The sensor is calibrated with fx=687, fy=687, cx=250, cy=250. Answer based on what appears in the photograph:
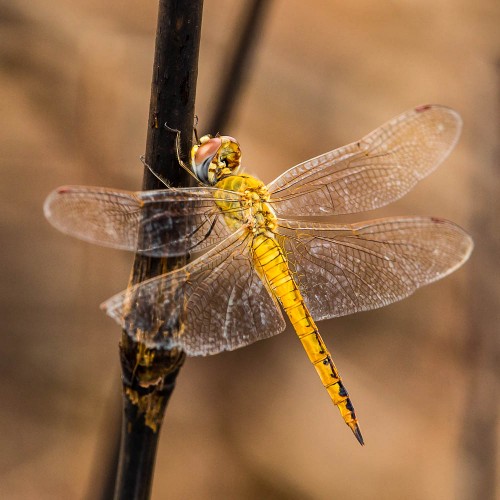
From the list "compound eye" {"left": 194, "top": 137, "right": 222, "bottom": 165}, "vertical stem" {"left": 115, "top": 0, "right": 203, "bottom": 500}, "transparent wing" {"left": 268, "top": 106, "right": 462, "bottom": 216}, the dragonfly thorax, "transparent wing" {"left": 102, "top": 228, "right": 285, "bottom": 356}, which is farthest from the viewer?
"transparent wing" {"left": 268, "top": 106, "right": 462, "bottom": 216}

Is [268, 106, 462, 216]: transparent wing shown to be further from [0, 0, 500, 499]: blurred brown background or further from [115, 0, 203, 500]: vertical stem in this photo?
[0, 0, 500, 499]: blurred brown background

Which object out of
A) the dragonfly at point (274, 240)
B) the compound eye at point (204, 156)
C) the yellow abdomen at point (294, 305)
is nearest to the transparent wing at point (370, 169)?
the dragonfly at point (274, 240)

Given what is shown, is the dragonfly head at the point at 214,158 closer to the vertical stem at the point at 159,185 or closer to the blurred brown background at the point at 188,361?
the vertical stem at the point at 159,185

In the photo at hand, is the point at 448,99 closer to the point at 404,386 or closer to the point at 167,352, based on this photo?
the point at 404,386

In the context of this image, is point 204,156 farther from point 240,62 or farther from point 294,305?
point 294,305

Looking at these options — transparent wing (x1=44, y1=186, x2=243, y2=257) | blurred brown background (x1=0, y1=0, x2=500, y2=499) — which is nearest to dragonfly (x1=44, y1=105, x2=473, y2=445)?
transparent wing (x1=44, y1=186, x2=243, y2=257)
